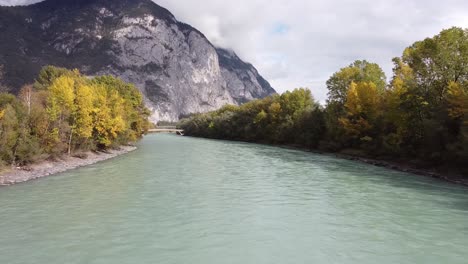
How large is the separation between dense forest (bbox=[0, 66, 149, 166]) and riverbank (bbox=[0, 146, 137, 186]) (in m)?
0.91

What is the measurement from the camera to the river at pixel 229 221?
47.5ft

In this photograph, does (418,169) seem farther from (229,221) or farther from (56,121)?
(56,121)

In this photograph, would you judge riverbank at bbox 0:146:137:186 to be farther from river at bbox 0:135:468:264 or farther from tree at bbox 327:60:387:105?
tree at bbox 327:60:387:105

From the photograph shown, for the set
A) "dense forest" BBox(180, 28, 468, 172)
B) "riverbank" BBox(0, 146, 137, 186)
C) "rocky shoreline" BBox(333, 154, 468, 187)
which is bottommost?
"riverbank" BBox(0, 146, 137, 186)

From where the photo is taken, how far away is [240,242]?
52.2 ft

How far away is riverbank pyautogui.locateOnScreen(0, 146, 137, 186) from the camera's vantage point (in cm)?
2992

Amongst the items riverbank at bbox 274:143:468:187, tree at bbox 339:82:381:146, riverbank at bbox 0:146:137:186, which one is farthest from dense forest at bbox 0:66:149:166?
riverbank at bbox 274:143:468:187

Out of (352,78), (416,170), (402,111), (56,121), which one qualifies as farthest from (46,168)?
(352,78)

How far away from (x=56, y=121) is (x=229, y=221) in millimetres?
29077

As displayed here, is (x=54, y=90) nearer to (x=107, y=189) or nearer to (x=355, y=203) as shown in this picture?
(x=107, y=189)

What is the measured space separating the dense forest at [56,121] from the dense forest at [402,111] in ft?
119

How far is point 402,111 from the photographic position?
4612cm

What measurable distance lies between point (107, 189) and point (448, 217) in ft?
73.3

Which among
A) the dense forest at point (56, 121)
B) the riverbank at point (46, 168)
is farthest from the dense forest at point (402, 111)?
the riverbank at point (46, 168)
